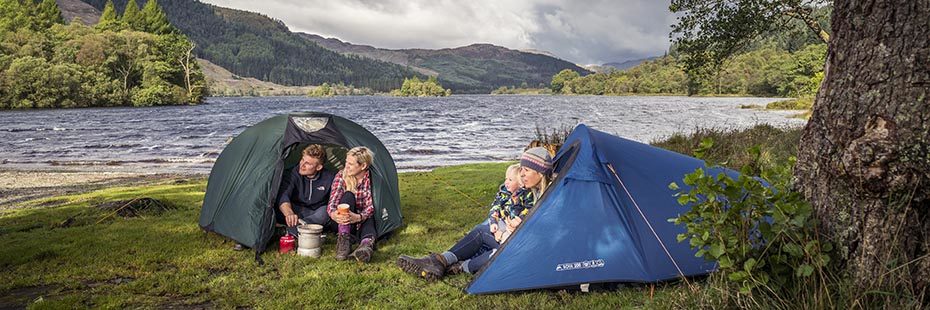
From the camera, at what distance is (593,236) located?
241 inches

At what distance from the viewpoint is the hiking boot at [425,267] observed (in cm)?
679

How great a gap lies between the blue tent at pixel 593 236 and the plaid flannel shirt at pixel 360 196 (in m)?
2.60

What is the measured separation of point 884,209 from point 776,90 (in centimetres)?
12634

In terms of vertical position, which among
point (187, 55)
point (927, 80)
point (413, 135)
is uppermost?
point (187, 55)

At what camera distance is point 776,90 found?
11600 cm

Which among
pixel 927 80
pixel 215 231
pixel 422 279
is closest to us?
pixel 927 80

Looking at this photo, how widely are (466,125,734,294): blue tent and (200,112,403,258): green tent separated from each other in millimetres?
3144

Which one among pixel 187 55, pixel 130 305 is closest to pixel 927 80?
pixel 130 305

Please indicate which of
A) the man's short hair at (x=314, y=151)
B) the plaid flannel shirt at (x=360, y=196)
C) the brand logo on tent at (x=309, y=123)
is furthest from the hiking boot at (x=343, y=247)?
the brand logo on tent at (x=309, y=123)

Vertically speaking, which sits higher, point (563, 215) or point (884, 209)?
point (884, 209)

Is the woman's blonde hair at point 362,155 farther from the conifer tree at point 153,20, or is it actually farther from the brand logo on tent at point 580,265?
the conifer tree at point 153,20

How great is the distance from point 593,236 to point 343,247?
333 cm

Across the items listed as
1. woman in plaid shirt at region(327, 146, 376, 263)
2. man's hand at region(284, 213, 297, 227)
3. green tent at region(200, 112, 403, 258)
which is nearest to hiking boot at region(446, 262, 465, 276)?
woman in plaid shirt at region(327, 146, 376, 263)

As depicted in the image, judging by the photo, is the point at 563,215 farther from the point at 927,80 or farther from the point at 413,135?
the point at 413,135
